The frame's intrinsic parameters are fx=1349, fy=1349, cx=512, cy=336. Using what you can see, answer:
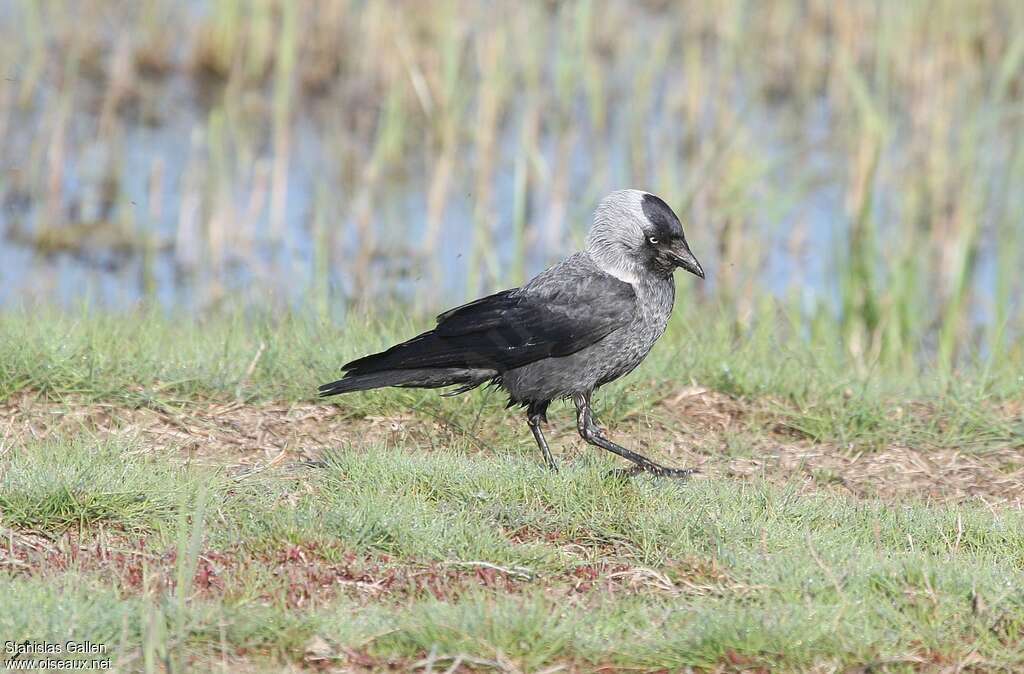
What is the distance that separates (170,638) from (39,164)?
729cm

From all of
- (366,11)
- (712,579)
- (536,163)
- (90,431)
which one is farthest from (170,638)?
(366,11)

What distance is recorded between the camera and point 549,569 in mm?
3910

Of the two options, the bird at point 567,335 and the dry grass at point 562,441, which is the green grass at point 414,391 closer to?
the dry grass at point 562,441

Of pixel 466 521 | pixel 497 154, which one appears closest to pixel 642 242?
pixel 466 521

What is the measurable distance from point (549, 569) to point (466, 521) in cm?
36

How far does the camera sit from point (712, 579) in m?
3.87

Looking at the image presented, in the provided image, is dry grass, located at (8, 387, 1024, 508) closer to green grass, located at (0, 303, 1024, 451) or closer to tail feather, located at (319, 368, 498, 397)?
green grass, located at (0, 303, 1024, 451)

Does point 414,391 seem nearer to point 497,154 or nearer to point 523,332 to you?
point 523,332

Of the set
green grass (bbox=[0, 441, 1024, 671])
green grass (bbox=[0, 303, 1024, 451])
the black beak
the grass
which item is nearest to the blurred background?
green grass (bbox=[0, 303, 1024, 451])

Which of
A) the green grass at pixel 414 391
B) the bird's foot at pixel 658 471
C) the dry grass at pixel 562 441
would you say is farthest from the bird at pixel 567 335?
the green grass at pixel 414 391

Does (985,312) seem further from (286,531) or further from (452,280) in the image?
(286,531)

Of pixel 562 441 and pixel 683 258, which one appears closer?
pixel 683 258

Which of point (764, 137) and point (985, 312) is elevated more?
point (764, 137)

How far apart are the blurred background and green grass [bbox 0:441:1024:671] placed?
2341 mm
